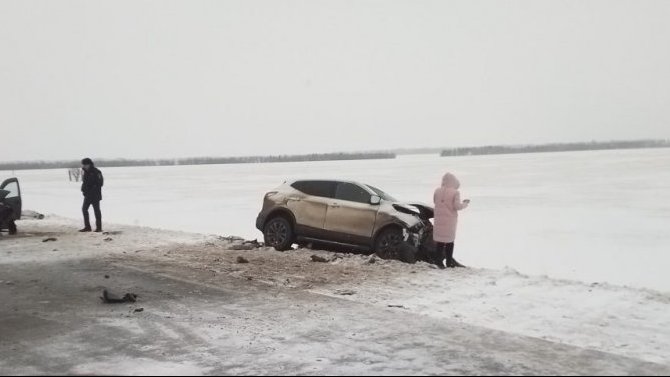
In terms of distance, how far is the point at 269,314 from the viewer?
6.90 meters

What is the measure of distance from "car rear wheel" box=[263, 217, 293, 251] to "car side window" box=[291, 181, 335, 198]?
80 centimetres

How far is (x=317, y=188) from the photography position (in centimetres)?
1222

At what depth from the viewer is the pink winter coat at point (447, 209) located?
1010 centimetres

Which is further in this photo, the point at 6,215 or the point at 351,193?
the point at 6,215

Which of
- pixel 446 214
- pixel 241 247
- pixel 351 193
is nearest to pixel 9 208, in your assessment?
pixel 241 247

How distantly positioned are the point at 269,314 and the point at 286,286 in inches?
67.9

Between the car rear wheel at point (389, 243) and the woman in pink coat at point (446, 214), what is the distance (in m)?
0.92

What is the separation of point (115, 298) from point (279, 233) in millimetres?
4923

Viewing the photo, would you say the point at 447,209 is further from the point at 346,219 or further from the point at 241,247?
the point at 241,247

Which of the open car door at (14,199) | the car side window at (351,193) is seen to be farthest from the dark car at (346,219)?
the open car door at (14,199)

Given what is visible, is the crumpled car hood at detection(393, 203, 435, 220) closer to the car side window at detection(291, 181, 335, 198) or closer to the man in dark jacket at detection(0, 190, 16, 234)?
the car side window at detection(291, 181, 335, 198)

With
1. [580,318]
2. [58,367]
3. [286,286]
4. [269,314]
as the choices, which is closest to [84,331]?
[58,367]

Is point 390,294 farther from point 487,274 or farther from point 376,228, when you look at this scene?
point 376,228

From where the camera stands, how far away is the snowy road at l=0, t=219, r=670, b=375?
5070 mm
